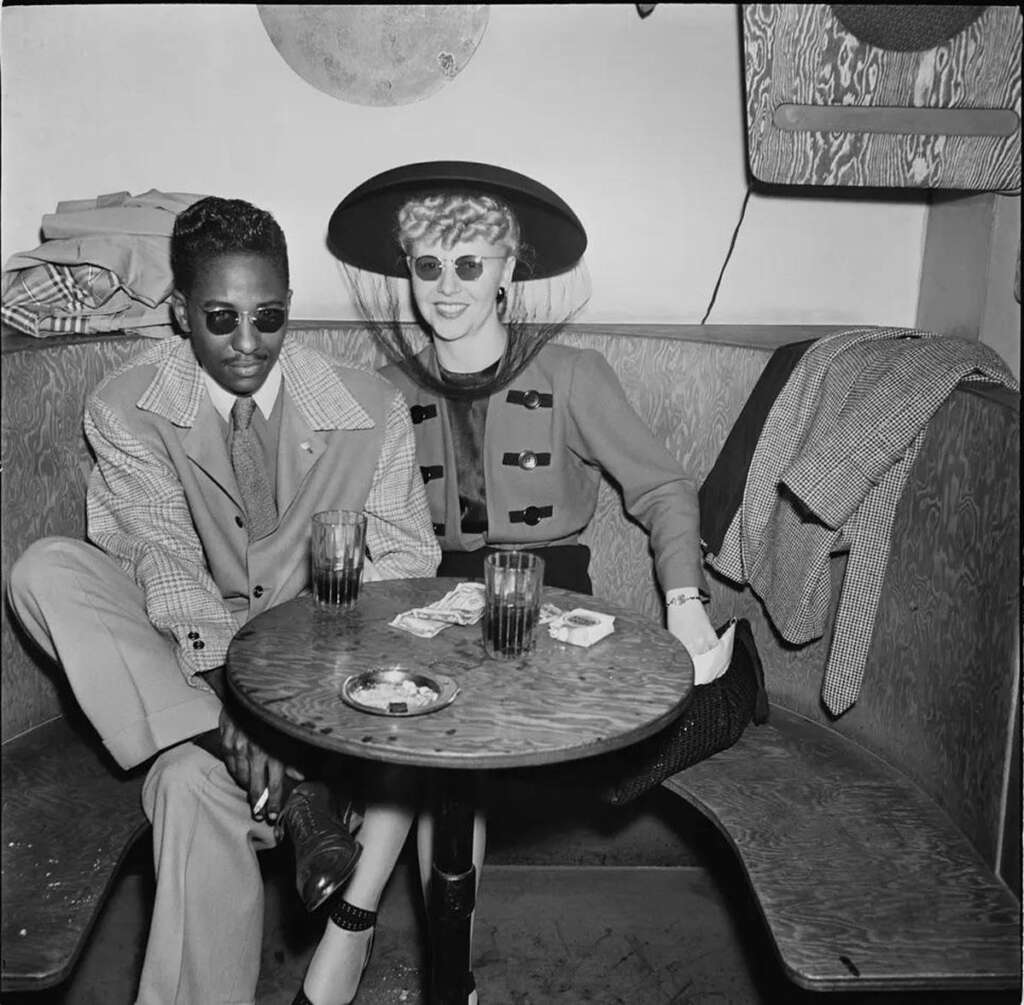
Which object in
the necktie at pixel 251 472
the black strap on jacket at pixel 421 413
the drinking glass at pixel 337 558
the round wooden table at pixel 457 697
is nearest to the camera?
the round wooden table at pixel 457 697

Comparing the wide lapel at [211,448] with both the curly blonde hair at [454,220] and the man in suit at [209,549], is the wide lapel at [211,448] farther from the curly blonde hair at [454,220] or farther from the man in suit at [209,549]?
the curly blonde hair at [454,220]

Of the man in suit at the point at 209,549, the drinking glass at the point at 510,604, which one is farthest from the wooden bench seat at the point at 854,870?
the man in suit at the point at 209,549

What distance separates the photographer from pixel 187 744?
2082mm

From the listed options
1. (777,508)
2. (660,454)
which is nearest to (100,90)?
(660,454)

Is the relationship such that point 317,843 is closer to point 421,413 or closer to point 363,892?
point 363,892

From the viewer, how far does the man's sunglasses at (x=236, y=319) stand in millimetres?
2273

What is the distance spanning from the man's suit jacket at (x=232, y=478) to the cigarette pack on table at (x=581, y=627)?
0.62 metres

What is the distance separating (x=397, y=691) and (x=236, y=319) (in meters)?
1.05

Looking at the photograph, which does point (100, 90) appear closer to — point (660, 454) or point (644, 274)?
point (644, 274)

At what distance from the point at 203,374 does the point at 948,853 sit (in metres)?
1.87

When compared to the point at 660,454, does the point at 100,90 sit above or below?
above

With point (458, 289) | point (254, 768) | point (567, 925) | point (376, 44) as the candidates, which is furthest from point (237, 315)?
point (567, 925)

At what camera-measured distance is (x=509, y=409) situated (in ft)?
8.68

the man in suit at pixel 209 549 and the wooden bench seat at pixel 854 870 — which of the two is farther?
the man in suit at pixel 209 549
